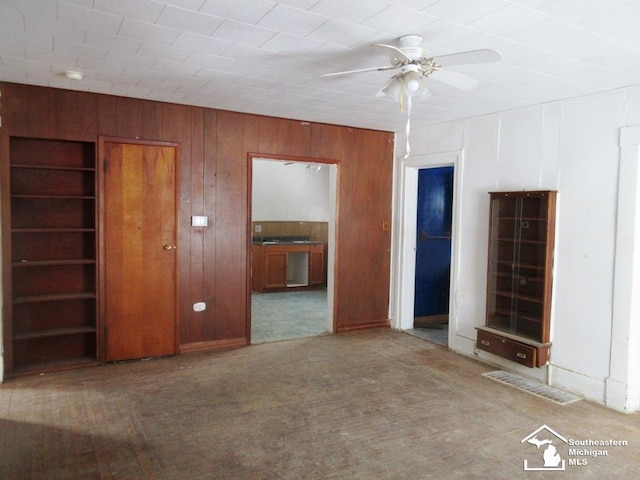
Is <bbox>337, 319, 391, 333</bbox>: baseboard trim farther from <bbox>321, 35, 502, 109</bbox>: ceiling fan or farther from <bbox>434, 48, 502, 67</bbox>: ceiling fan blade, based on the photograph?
<bbox>434, 48, 502, 67</bbox>: ceiling fan blade

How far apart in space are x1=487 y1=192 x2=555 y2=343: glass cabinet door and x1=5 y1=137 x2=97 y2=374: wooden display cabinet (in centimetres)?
368

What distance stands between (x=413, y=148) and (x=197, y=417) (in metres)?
3.75

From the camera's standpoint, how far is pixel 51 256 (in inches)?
161

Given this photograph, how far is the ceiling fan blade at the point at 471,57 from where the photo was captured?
88.9 inches

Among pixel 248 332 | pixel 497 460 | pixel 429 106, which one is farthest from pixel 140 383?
pixel 429 106

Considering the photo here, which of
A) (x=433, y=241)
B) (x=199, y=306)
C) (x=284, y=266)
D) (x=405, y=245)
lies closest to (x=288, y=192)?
(x=284, y=266)

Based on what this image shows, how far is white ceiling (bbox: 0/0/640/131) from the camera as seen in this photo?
7.45 feet

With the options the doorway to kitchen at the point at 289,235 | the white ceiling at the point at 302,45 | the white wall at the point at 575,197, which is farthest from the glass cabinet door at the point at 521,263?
the doorway to kitchen at the point at 289,235

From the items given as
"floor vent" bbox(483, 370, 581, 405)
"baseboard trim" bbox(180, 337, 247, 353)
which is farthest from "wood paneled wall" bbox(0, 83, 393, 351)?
"floor vent" bbox(483, 370, 581, 405)

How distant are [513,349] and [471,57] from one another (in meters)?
2.65

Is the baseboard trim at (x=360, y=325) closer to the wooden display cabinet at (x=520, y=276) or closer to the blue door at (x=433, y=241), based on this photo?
the blue door at (x=433, y=241)

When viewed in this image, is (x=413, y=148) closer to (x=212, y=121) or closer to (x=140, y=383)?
(x=212, y=121)

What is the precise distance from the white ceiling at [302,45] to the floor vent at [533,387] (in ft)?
7.91

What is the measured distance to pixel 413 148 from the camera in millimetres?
5383
